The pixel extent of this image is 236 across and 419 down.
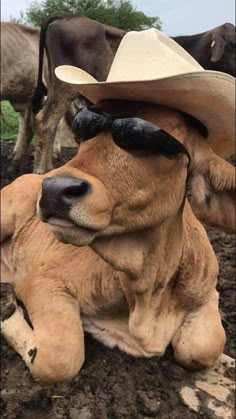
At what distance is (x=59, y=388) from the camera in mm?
2539

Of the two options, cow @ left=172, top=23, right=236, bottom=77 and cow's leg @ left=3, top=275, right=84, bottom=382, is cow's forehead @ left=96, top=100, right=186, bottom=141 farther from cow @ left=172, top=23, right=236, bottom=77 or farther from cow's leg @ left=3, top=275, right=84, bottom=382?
cow @ left=172, top=23, right=236, bottom=77

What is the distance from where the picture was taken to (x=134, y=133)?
198cm

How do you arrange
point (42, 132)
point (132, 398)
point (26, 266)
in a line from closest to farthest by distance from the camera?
point (132, 398)
point (26, 266)
point (42, 132)

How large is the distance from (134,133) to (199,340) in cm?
110

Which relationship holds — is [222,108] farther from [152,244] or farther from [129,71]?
[152,244]

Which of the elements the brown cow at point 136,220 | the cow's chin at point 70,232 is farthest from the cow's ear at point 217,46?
the cow's chin at point 70,232

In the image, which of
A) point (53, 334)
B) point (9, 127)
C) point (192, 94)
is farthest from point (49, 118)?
point (9, 127)

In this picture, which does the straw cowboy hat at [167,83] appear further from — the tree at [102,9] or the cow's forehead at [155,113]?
the tree at [102,9]

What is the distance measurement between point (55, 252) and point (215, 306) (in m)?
0.82

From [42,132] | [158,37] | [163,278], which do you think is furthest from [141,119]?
[42,132]

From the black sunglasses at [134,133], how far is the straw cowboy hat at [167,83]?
11cm

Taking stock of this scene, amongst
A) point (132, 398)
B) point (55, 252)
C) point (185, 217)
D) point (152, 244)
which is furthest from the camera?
point (55, 252)

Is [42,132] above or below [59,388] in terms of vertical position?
below

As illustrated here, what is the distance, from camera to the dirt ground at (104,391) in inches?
96.6
